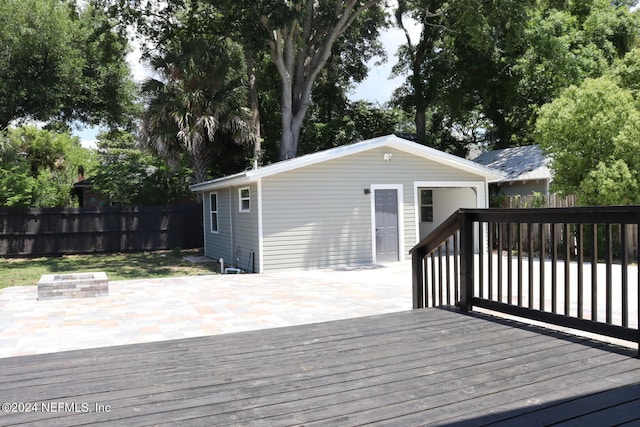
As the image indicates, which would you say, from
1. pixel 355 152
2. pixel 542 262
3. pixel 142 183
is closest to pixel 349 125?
pixel 142 183

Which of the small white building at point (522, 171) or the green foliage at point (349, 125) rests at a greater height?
the green foliage at point (349, 125)

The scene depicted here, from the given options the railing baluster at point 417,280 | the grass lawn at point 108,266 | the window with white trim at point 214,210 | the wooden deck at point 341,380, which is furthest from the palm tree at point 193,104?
the wooden deck at point 341,380

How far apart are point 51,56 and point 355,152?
42.3ft

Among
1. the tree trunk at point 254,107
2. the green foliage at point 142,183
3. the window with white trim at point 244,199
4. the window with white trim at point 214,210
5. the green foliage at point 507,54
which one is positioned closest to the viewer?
the window with white trim at point 244,199

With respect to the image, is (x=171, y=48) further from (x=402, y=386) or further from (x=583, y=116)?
(x=402, y=386)

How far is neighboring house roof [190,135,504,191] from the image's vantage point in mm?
10992

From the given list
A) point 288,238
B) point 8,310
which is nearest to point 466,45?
point 288,238

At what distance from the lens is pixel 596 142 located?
11500mm

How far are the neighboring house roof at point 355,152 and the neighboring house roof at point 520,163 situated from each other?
8.80 ft

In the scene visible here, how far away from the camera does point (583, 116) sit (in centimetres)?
1152

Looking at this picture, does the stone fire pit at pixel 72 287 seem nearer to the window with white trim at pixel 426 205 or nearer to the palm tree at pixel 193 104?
the palm tree at pixel 193 104

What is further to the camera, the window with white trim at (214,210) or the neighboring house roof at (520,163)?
the neighboring house roof at (520,163)

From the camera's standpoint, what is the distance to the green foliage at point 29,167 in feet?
51.6

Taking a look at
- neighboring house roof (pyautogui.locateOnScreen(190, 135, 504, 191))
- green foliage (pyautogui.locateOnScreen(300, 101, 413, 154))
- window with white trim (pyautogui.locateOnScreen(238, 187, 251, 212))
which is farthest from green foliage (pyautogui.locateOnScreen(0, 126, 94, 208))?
green foliage (pyautogui.locateOnScreen(300, 101, 413, 154))
